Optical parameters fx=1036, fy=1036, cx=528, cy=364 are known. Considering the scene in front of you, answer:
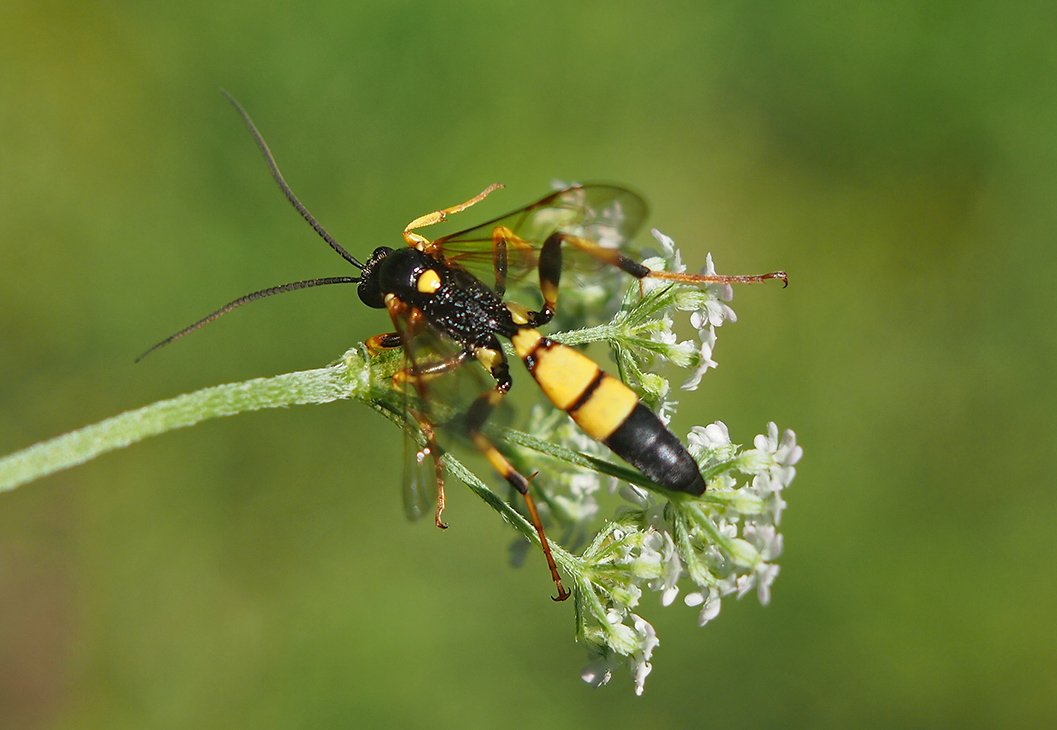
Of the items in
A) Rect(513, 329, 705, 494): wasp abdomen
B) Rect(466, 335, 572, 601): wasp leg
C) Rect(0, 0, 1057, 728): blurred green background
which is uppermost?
Rect(513, 329, 705, 494): wasp abdomen

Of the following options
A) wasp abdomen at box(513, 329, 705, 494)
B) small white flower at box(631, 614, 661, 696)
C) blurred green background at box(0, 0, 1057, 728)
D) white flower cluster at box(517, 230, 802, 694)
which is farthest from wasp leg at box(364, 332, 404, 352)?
blurred green background at box(0, 0, 1057, 728)

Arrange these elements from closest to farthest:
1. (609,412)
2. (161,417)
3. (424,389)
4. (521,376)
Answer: (161,417) < (424,389) < (609,412) < (521,376)

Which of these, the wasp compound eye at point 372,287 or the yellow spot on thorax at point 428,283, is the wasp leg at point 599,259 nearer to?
the yellow spot on thorax at point 428,283

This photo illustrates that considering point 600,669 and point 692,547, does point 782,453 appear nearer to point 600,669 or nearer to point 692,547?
point 692,547

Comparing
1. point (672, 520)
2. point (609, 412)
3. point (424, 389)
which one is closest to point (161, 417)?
point (424, 389)

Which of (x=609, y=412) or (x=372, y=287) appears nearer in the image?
(x=609, y=412)

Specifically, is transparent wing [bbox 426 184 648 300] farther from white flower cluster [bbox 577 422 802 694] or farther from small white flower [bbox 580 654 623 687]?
small white flower [bbox 580 654 623 687]

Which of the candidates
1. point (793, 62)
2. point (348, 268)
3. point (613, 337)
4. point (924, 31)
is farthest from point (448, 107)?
point (613, 337)

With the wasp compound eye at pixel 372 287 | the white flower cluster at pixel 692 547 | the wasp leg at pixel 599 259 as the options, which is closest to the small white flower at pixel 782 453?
the white flower cluster at pixel 692 547
